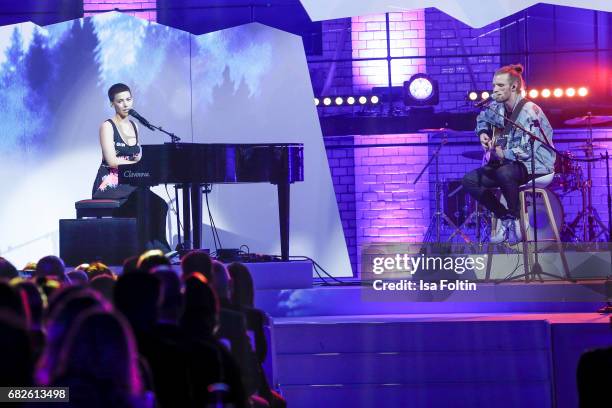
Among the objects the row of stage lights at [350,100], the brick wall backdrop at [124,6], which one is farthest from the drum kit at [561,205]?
the brick wall backdrop at [124,6]

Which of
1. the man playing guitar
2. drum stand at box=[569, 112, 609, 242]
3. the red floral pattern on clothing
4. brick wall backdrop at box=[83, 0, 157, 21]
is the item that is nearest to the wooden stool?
the man playing guitar

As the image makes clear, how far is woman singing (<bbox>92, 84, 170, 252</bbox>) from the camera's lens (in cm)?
791

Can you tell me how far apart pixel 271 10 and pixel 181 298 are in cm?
691

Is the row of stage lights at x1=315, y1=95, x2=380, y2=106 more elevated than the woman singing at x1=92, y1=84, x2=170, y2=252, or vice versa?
the row of stage lights at x1=315, y1=95, x2=380, y2=106

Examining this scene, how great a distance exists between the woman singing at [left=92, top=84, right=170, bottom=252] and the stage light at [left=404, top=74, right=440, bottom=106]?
8.69 ft

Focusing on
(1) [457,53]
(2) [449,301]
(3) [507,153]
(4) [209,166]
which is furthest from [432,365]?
(1) [457,53]

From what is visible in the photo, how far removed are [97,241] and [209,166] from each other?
1.15 metres

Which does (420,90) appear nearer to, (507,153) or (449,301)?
(507,153)

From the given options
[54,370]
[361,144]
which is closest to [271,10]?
[361,144]

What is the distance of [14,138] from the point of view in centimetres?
923

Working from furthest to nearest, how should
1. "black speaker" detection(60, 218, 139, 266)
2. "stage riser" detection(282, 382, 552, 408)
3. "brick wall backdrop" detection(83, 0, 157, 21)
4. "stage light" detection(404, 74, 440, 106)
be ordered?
"brick wall backdrop" detection(83, 0, 157, 21)
"stage light" detection(404, 74, 440, 106)
"black speaker" detection(60, 218, 139, 266)
"stage riser" detection(282, 382, 552, 408)

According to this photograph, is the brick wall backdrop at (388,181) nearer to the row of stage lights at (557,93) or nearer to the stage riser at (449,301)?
the row of stage lights at (557,93)

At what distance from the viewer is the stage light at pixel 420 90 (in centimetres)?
888

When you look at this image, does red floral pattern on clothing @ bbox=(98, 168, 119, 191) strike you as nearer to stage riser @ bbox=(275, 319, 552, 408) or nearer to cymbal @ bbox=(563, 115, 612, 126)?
stage riser @ bbox=(275, 319, 552, 408)
